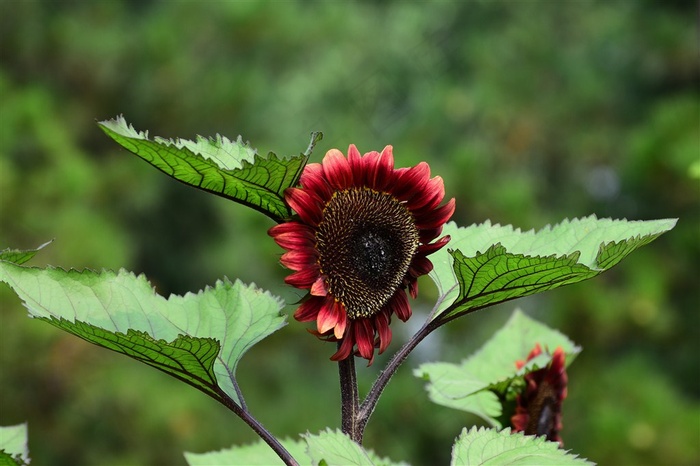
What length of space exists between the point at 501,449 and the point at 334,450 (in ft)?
0.23

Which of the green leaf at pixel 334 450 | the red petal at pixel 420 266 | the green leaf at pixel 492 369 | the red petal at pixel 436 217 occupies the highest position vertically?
the green leaf at pixel 492 369

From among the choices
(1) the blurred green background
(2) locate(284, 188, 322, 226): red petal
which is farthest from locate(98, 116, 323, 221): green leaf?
(1) the blurred green background

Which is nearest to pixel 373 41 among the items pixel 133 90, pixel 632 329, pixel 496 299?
pixel 133 90

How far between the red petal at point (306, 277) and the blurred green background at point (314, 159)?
1552mm

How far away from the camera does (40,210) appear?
229 cm

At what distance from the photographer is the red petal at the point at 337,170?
32 cm

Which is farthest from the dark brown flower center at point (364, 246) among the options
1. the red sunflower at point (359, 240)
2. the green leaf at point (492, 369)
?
the green leaf at point (492, 369)

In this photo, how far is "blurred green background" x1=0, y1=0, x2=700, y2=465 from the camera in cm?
225

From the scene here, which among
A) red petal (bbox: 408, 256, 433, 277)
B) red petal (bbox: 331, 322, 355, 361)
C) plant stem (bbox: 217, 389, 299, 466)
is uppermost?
red petal (bbox: 408, 256, 433, 277)

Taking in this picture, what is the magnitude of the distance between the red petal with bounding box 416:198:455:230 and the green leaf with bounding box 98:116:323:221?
50 millimetres

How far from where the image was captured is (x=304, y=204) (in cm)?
32

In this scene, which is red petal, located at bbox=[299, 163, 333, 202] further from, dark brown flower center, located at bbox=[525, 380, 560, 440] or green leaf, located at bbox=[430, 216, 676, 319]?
dark brown flower center, located at bbox=[525, 380, 560, 440]

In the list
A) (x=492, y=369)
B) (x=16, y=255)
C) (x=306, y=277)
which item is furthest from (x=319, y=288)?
(x=492, y=369)

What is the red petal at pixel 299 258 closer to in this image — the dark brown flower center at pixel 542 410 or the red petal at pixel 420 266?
the red petal at pixel 420 266
